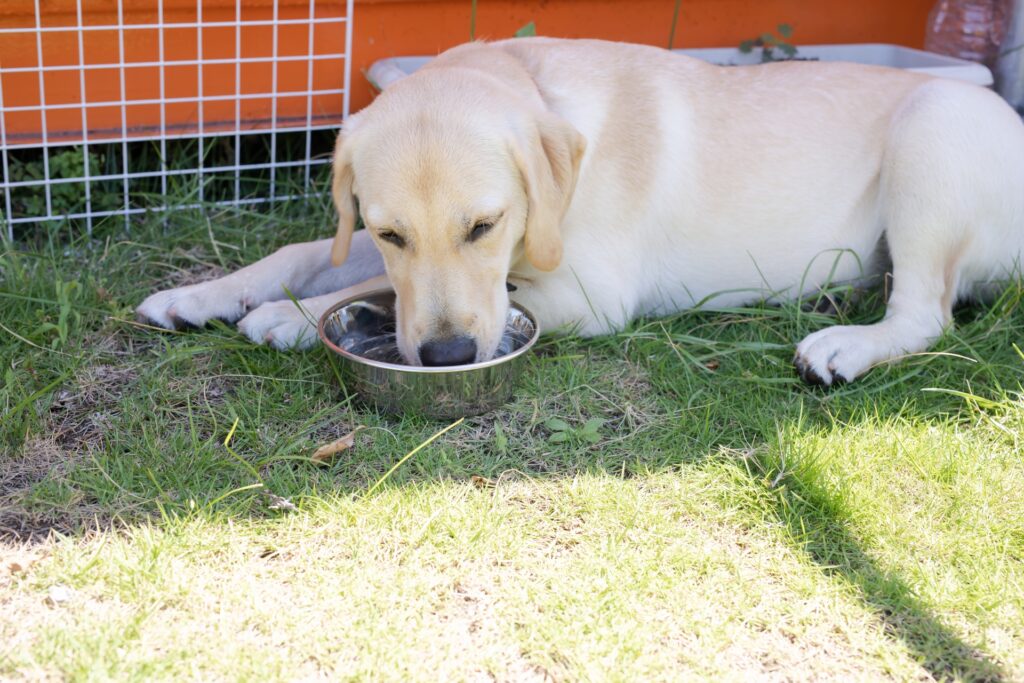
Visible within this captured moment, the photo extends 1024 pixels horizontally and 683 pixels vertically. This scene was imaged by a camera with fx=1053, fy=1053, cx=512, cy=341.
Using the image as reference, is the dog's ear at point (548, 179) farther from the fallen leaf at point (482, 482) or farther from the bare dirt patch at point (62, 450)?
the bare dirt patch at point (62, 450)

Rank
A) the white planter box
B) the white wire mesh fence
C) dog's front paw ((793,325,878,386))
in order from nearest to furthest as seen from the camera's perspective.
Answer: dog's front paw ((793,325,878,386)) → the white wire mesh fence → the white planter box

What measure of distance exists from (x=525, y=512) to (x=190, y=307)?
141 centimetres

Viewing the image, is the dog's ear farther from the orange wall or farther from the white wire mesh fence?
the orange wall

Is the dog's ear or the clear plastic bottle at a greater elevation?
the clear plastic bottle

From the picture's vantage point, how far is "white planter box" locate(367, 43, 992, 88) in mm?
4535

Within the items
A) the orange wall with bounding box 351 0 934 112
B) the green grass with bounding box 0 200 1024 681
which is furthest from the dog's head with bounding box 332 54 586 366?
the orange wall with bounding box 351 0 934 112

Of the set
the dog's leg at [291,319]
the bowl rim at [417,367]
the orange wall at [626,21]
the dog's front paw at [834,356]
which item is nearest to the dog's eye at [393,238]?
the bowl rim at [417,367]

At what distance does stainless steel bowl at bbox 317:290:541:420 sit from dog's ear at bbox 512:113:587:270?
0.81 feet

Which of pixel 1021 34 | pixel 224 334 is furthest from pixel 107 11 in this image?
pixel 1021 34

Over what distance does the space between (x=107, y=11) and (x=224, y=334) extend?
5.13 ft

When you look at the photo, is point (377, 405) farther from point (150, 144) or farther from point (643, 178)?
point (150, 144)

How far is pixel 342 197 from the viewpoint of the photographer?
10.0 ft

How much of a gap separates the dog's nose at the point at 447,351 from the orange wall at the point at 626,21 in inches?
85.7

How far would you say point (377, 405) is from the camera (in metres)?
2.94
